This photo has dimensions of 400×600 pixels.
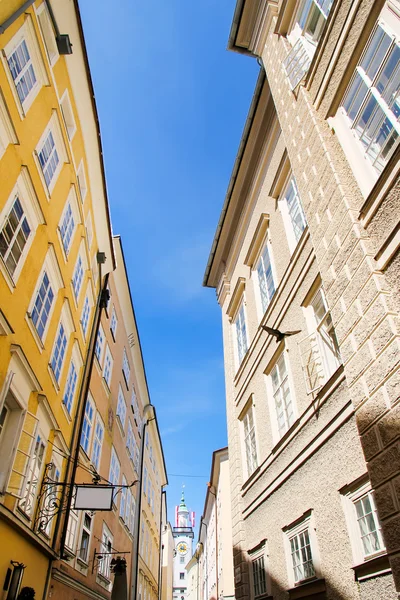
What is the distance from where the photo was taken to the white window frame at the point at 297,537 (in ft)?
22.4

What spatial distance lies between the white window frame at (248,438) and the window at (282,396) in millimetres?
1400

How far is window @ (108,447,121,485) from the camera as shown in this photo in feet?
62.8

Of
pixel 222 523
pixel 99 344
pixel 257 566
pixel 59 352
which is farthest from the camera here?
pixel 222 523

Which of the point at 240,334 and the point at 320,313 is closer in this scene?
the point at 320,313

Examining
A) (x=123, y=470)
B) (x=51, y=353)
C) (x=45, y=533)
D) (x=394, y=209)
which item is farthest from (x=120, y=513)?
(x=394, y=209)

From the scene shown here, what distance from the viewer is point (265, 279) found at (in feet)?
38.7

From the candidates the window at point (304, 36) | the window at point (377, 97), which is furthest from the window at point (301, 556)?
the window at point (304, 36)

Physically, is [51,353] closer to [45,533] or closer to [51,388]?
[51,388]

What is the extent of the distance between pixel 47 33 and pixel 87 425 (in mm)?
11992

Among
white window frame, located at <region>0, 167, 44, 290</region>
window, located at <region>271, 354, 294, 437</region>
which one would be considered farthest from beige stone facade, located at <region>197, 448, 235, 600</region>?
white window frame, located at <region>0, 167, 44, 290</region>

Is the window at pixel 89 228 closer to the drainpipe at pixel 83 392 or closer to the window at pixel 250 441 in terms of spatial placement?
the drainpipe at pixel 83 392

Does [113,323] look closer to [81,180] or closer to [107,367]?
[107,367]

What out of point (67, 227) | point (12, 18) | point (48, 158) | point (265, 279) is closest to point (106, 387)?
point (67, 227)

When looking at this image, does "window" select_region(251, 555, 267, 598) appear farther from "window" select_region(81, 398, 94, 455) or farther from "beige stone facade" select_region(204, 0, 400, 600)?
"window" select_region(81, 398, 94, 455)
